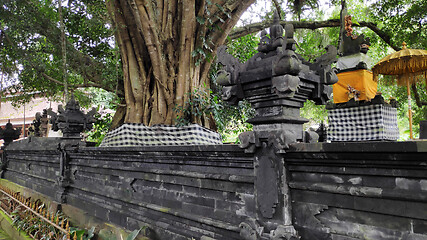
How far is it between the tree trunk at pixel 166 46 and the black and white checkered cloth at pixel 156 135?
11.9 inches

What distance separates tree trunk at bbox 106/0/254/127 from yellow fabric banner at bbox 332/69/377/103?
121 inches

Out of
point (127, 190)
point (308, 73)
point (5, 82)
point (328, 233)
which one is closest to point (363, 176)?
point (328, 233)

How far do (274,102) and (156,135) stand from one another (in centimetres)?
445

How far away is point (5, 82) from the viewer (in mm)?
12820

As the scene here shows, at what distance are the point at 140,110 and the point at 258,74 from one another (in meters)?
5.20

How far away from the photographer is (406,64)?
17.9 feet

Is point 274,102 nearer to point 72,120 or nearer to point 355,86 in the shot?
point 355,86

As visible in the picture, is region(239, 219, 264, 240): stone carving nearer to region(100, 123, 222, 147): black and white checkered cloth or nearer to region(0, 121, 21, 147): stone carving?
region(100, 123, 222, 147): black and white checkered cloth

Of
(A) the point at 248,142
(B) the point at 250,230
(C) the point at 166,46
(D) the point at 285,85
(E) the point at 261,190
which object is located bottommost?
(B) the point at 250,230

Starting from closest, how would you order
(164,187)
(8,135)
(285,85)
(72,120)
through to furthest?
(285,85)
(164,187)
(72,120)
(8,135)

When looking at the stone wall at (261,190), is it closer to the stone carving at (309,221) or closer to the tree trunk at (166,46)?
the stone carving at (309,221)

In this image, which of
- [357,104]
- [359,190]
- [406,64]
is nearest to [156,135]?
[357,104]

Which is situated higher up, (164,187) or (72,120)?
(72,120)

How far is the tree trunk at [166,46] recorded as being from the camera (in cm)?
714
